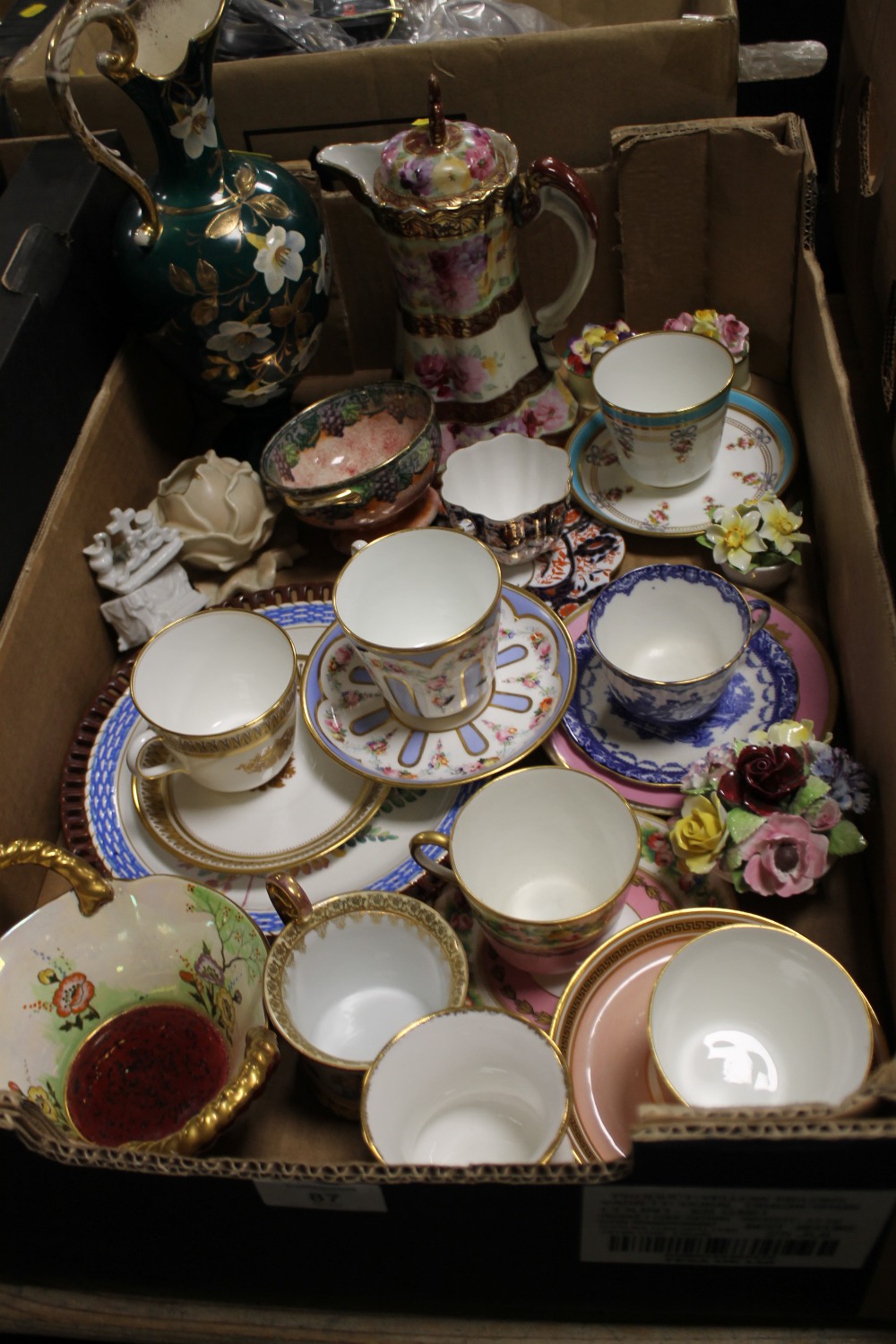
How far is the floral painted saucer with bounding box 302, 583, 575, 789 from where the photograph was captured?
733 mm

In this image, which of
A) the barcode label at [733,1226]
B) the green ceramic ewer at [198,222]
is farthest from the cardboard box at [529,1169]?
the green ceramic ewer at [198,222]

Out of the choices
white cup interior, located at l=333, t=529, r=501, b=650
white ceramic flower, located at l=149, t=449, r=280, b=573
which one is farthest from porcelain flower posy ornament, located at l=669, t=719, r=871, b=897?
white ceramic flower, located at l=149, t=449, r=280, b=573

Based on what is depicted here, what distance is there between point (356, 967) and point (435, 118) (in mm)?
615

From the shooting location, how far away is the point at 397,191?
821mm

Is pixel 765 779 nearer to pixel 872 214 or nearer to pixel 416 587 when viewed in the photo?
pixel 416 587

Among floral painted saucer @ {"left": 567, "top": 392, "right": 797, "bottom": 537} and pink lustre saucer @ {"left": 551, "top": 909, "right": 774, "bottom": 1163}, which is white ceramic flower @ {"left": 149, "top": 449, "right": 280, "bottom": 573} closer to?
floral painted saucer @ {"left": 567, "top": 392, "right": 797, "bottom": 537}

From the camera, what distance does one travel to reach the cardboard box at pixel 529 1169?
1.47ft

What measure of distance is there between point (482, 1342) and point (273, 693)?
44 centimetres

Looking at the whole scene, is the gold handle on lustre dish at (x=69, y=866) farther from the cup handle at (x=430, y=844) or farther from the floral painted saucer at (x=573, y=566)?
the floral painted saucer at (x=573, y=566)

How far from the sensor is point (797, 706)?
0.75m

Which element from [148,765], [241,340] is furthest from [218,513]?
[148,765]

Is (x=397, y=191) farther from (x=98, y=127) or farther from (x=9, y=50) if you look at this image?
(x=9, y=50)

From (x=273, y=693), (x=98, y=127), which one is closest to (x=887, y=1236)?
(x=273, y=693)

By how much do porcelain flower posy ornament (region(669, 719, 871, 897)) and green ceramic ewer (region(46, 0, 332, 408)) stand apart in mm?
528
